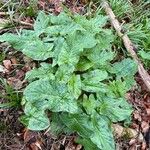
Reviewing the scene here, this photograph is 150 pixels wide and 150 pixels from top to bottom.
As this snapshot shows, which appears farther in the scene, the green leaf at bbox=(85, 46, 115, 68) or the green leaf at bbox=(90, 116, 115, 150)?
the green leaf at bbox=(85, 46, 115, 68)

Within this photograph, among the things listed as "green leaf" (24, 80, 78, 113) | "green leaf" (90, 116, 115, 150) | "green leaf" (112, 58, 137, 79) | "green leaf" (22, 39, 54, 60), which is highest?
"green leaf" (22, 39, 54, 60)

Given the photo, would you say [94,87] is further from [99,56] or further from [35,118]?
[35,118]

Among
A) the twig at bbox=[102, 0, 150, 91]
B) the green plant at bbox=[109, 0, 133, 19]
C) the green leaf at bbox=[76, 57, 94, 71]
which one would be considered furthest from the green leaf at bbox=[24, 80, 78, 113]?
the green plant at bbox=[109, 0, 133, 19]

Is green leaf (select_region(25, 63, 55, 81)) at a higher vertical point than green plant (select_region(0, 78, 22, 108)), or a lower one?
higher

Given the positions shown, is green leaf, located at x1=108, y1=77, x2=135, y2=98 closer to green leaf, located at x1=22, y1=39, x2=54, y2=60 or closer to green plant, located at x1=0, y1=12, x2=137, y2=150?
green plant, located at x1=0, y1=12, x2=137, y2=150

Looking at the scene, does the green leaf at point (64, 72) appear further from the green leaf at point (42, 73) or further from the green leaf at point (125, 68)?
the green leaf at point (125, 68)

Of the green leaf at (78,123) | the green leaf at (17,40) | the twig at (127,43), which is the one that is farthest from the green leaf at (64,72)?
the twig at (127,43)

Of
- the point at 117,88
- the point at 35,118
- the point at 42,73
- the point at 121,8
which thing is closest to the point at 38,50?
the point at 42,73
